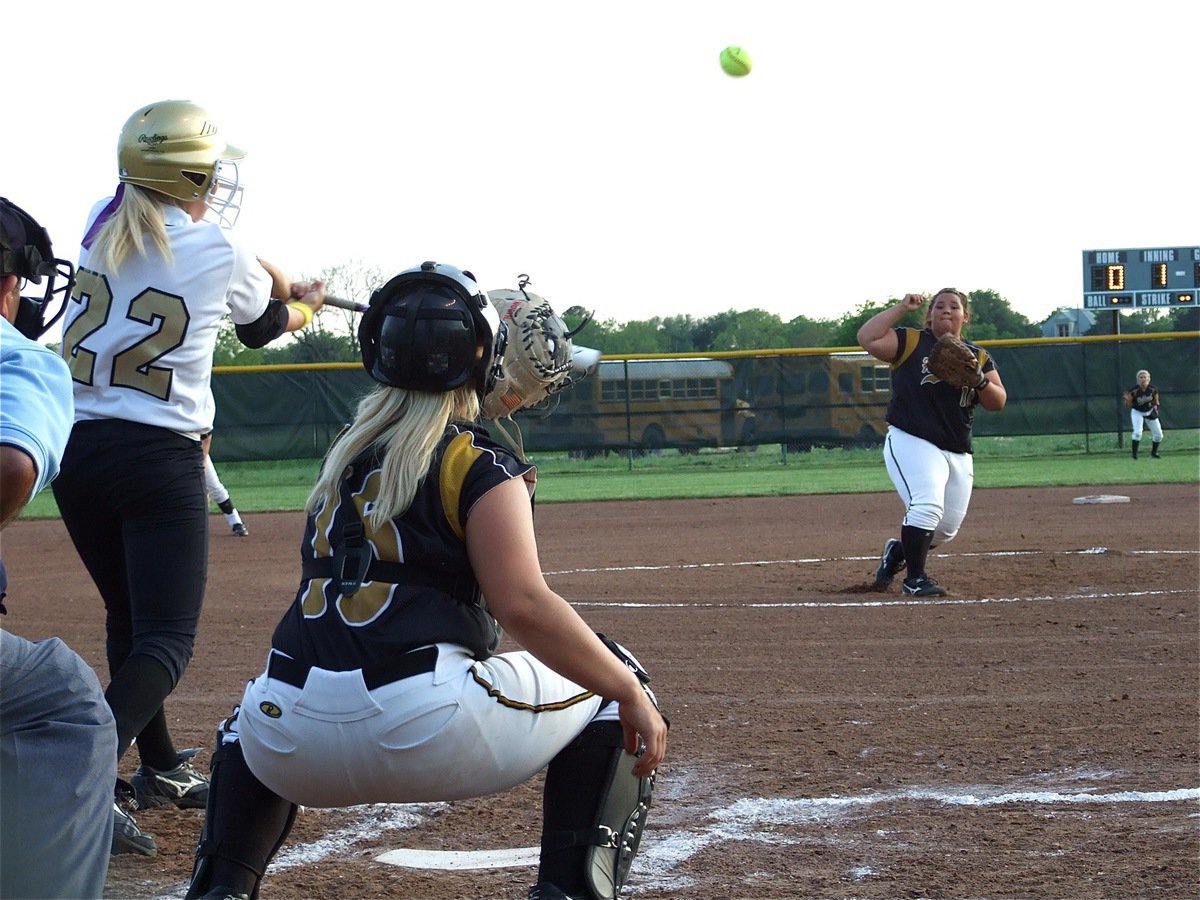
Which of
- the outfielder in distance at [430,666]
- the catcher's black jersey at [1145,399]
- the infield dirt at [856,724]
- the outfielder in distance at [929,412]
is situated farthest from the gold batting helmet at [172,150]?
the catcher's black jersey at [1145,399]

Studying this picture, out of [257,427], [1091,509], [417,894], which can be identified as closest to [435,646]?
[417,894]

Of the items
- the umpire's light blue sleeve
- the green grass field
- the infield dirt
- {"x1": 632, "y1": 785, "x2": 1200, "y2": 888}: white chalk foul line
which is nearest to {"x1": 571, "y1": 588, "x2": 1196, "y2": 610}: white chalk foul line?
the infield dirt

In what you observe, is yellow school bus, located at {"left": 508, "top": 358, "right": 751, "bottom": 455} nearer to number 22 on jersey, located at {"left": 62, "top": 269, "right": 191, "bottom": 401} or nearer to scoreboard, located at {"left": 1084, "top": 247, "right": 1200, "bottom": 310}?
scoreboard, located at {"left": 1084, "top": 247, "right": 1200, "bottom": 310}

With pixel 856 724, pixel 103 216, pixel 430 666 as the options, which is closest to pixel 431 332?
pixel 430 666

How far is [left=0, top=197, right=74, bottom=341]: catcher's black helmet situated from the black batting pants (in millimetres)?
1160

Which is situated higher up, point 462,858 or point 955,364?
point 955,364

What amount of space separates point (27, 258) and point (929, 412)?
21.8 ft

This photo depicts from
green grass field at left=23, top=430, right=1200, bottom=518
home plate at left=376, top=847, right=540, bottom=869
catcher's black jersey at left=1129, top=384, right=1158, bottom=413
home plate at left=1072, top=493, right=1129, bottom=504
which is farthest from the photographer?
A: catcher's black jersey at left=1129, top=384, right=1158, bottom=413

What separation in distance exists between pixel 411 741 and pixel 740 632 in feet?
14.9

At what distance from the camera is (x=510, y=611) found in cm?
→ 246

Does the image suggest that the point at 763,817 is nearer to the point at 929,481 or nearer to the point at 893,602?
the point at 893,602

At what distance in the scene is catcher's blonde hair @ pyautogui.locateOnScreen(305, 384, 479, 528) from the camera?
8.31ft

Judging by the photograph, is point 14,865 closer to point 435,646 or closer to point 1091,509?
point 435,646

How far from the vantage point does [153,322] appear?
3682 millimetres
